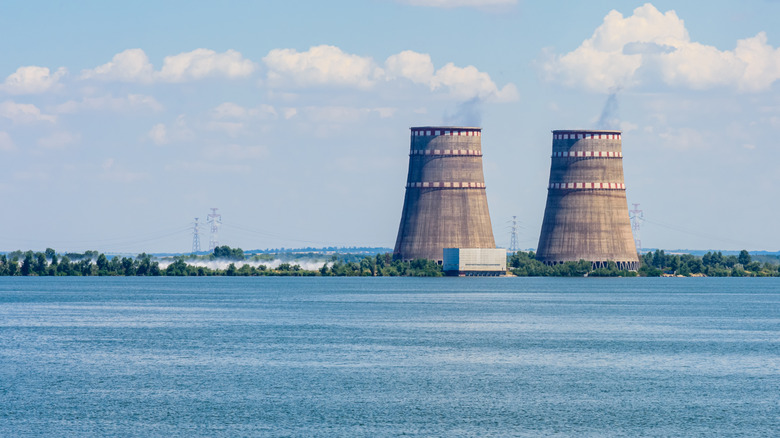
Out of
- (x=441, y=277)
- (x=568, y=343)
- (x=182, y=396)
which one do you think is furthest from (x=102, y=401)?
(x=441, y=277)

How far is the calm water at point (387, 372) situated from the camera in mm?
29406

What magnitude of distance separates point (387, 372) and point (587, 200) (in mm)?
72568

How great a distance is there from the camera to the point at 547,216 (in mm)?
111688

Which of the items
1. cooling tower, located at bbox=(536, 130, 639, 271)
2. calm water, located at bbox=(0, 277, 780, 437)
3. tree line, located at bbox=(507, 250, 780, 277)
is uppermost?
cooling tower, located at bbox=(536, 130, 639, 271)

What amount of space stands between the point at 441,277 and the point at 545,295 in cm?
2783

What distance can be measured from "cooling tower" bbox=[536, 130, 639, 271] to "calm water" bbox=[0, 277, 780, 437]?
38104 millimetres

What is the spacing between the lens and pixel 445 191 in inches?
4213

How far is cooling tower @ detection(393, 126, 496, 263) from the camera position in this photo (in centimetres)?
10744

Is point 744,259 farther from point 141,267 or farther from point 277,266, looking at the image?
point 141,267

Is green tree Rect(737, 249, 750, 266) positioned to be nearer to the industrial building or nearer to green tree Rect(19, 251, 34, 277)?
the industrial building

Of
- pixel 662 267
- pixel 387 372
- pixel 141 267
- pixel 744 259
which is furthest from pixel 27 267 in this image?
pixel 387 372

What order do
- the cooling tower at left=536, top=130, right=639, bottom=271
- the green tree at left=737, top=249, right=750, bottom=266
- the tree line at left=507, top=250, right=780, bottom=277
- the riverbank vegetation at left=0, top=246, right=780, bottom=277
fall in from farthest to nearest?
1. the green tree at left=737, top=249, right=750, bottom=266
2. the riverbank vegetation at left=0, top=246, right=780, bottom=277
3. the tree line at left=507, top=250, right=780, bottom=277
4. the cooling tower at left=536, top=130, right=639, bottom=271

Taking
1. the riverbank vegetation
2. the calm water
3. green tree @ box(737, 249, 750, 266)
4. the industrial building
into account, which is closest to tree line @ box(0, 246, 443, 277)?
the riverbank vegetation

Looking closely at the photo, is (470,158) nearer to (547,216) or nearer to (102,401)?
(547,216)
